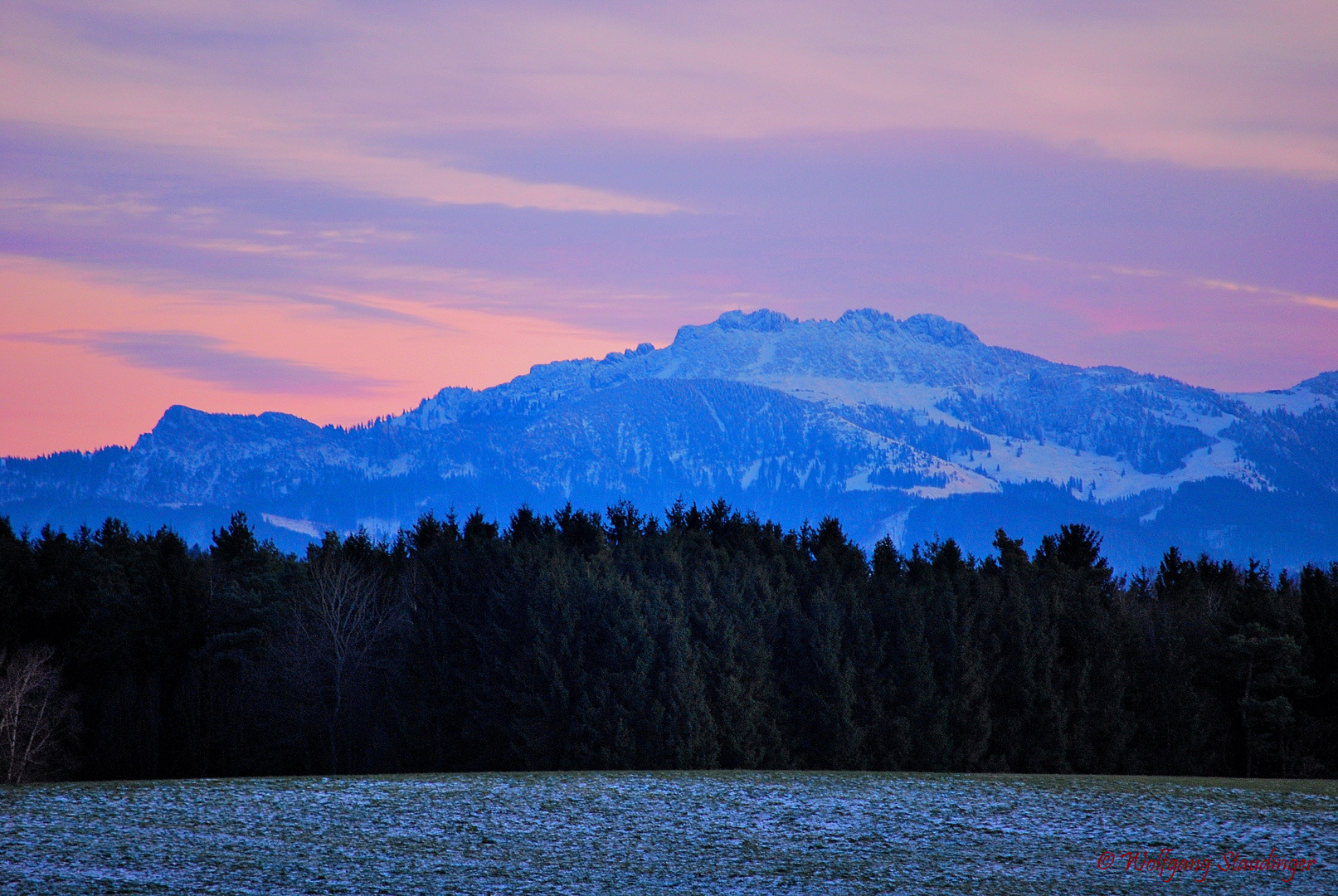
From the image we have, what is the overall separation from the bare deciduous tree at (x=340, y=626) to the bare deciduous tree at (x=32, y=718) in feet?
45.1

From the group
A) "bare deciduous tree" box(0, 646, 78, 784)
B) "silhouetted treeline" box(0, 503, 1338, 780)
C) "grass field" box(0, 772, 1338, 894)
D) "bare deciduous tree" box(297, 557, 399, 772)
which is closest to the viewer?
"grass field" box(0, 772, 1338, 894)

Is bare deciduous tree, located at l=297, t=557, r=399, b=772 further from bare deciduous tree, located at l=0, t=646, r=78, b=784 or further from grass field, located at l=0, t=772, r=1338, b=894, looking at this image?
grass field, located at l=0, t=772, r=1338, b=894

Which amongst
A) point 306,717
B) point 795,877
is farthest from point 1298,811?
point 306,717

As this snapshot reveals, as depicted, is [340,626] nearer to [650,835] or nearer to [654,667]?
[654,667]

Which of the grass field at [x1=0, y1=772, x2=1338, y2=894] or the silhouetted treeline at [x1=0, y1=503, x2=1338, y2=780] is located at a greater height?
the silhouetted treeline at [x1=0, y1=503, x2=1338, y2=780]

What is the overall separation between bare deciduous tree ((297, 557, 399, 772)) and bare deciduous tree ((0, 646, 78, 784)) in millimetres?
13752

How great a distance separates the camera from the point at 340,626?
2761 inches

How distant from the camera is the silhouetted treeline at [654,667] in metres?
60.4

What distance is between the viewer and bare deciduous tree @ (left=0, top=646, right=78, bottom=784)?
58031 millimetres

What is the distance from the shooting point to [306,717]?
228 ft

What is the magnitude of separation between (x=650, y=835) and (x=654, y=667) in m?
→ 31.9

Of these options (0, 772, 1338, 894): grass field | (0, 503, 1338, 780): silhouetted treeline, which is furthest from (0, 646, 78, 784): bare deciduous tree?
(0, 772, 1338, 894): grass field

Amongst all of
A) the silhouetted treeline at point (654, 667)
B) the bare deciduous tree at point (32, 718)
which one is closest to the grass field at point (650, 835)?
the silhouetted treeline at point (654, 667)

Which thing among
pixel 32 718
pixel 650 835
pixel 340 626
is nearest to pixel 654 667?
pixel 340 626
